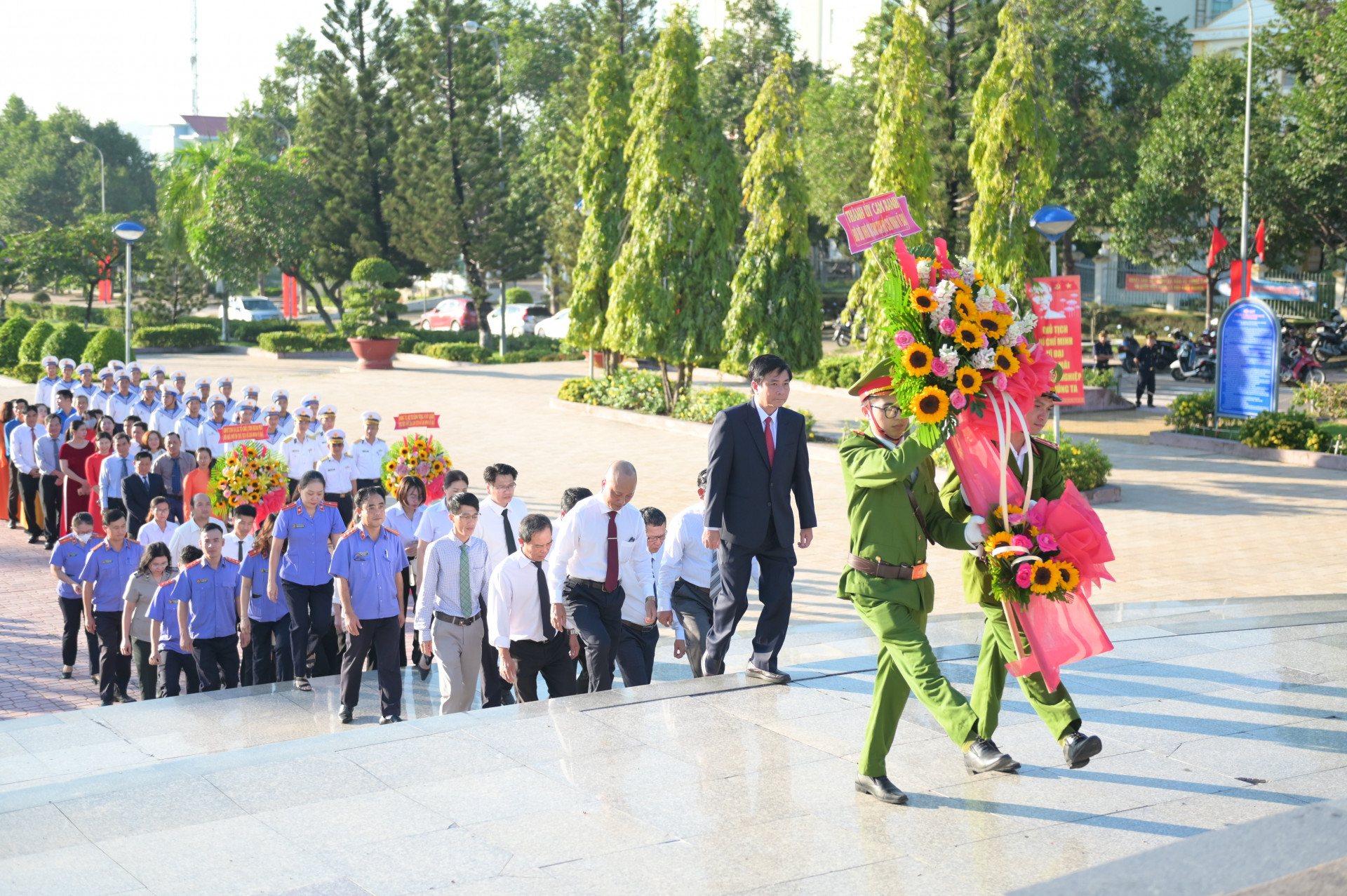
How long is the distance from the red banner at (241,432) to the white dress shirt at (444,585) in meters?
5.56

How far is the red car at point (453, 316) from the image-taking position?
44.6m

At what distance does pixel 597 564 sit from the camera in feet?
24.7

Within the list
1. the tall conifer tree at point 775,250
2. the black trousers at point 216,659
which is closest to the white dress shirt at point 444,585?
the black trousers at point 216,659

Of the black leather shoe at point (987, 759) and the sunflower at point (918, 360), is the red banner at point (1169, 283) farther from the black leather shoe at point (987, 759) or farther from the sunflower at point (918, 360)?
the sunflower at point (918, 360)

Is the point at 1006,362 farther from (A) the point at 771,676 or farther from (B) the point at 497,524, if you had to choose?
(B) the point at 497,524

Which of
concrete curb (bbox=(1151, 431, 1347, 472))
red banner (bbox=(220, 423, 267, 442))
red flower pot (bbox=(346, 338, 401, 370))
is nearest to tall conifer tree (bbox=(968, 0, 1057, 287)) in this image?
concrete curb (bbox=(1151, 431, 1347, 472))

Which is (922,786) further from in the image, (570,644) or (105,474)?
(105,474)

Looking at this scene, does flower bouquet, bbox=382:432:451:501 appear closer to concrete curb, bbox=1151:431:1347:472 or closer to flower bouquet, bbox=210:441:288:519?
flower bouquet, bbox=210:441:288:519

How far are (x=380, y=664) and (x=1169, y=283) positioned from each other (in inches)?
1470

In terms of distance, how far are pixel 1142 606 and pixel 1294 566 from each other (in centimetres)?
319

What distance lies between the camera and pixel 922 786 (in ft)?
18.6

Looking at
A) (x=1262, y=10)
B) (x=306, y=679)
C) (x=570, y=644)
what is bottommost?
(x=306, y=679)

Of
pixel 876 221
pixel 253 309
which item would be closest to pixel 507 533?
pixel 876 221

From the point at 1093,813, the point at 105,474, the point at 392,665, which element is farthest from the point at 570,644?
the point at 105,474
